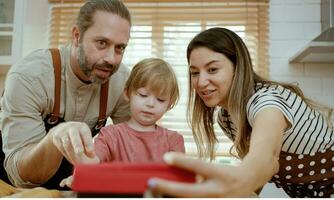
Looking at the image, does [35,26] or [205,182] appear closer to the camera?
[205,182]

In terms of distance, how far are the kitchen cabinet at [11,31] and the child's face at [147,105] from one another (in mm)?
1238

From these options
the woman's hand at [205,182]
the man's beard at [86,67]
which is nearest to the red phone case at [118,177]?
the woman's hand at [205,182]

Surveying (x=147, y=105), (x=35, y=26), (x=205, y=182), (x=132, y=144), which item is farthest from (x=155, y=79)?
(x=35, y=26)

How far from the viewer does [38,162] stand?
1.06m

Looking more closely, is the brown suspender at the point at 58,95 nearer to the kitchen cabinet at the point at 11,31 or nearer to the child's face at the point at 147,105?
the child's face at the point at 147,105

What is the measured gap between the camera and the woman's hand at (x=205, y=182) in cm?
37

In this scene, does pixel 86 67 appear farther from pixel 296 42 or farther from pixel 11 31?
pixel 296 42

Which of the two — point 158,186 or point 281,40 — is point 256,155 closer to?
point 158,186

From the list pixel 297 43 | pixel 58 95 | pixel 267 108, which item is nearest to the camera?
pixel 267 108

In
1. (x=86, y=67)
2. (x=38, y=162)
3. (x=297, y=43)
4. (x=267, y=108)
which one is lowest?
(x=38, y=162)

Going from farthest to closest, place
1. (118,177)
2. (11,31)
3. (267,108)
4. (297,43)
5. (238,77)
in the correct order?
(297,43), (11,31), (238,77), (267,108), (118,177)

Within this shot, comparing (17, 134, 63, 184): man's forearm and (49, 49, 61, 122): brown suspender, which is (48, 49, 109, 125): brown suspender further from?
(17, 134, 63, 184): man's forearm

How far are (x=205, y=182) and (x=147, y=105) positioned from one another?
2.18ft

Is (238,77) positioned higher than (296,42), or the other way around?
(296,42)
